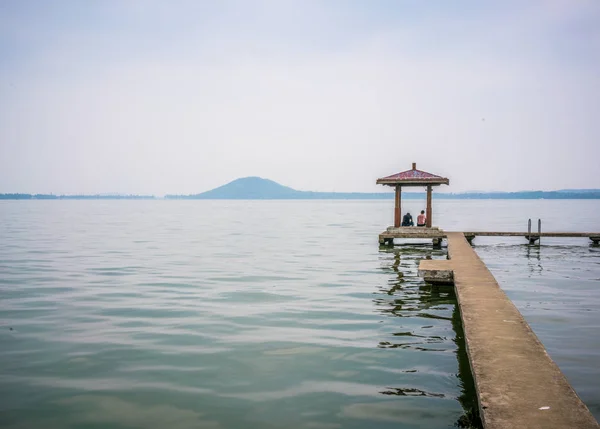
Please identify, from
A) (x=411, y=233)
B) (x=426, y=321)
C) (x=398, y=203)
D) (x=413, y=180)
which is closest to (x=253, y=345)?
(x=426, y=321)

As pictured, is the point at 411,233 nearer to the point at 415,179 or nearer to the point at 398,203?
the point at 398,203

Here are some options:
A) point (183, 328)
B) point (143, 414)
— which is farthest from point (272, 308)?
point (143, 414)

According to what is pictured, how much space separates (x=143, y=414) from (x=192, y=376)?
4.66 feet

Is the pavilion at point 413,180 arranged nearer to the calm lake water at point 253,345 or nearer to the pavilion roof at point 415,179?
the pavilion roof at point 415,179

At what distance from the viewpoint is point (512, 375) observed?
604 centimetres

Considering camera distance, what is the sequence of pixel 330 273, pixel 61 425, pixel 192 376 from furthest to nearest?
pixel 330 273 < pixel 192 376 < pixel 61 425

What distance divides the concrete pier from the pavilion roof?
19.3 m

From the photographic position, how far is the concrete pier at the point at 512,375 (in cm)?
488

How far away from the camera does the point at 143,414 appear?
6605 mm

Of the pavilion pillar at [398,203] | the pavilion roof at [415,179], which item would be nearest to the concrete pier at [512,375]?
the pavilion roof at [415,179]

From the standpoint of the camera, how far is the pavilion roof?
29234 millimetres

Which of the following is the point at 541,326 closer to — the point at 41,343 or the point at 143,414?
the point at 143,414

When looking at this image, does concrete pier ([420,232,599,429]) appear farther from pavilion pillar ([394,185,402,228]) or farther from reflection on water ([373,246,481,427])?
pavilion pillar ([394,185,402,228])

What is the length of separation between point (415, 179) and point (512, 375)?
78.8ft
